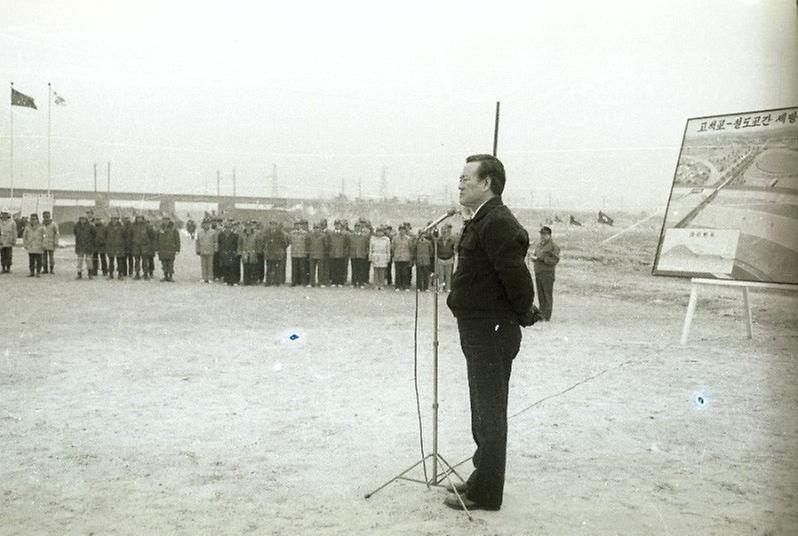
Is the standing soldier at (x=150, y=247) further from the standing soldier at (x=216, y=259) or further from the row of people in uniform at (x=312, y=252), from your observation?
the standing soldier at (x=216, y=259)

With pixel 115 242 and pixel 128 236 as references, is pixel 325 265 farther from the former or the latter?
pixel 115 242

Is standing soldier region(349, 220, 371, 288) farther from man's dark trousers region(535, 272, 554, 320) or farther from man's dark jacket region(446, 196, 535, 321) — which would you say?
man's dark jacket region(446, 196, 535, 321)

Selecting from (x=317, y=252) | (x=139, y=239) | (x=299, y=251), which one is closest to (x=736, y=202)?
(x=317, y=252)

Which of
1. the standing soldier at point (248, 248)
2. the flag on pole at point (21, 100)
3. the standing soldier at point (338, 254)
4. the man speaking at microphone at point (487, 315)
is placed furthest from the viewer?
the flag on pole at point (21, 100)

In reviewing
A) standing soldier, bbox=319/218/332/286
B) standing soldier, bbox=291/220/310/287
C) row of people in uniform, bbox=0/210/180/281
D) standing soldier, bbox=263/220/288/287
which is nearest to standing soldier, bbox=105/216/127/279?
row of people in uniform, bbox=0/210/180/281

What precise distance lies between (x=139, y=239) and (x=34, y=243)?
8.12ft

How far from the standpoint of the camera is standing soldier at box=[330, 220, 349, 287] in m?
15.8

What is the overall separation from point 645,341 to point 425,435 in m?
5.35

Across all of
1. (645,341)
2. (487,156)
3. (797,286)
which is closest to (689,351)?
(645,341)

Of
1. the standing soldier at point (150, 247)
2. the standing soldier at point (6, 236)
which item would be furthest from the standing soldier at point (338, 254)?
the standing soldier at point (6, 236)

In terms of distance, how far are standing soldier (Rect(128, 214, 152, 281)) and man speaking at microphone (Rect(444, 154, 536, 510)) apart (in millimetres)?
14063

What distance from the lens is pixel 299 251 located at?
1570cm

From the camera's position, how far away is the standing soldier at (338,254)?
51.8ft

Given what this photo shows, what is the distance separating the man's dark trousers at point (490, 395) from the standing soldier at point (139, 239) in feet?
46.3
